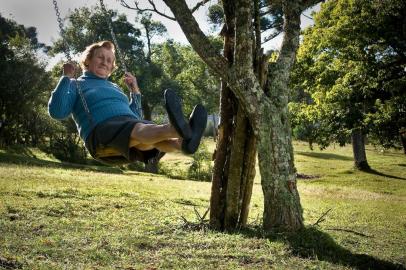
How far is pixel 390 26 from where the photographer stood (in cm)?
2108

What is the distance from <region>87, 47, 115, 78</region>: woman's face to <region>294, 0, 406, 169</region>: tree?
1567 centimetres

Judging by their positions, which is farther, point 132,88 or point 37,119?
point 37,119

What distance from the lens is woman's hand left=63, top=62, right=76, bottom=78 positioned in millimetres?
5639

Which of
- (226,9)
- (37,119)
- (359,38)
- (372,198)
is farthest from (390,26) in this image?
(37,119)

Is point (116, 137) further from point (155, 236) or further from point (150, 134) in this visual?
point (155, 236)

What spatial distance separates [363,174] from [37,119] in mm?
21992

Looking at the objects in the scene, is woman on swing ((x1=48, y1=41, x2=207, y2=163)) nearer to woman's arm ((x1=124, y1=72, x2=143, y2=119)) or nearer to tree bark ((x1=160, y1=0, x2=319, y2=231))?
woman's arm ((x1=124, y1=72, x2=143, y2=119))

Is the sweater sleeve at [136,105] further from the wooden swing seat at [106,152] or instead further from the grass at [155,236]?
the grass at [155,236]

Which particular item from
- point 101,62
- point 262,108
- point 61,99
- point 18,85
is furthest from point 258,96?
point 18,85

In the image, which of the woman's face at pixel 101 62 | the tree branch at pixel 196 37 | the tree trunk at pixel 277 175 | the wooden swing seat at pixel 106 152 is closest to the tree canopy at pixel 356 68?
the tree trunk at pixel 277 175

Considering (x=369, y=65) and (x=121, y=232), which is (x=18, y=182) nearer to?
(x=121, y=232)

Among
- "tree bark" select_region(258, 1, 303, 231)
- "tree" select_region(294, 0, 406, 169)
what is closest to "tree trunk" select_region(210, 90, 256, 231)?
"tree bark" select_region(258, 1, 303, 231)

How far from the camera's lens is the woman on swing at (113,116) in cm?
489

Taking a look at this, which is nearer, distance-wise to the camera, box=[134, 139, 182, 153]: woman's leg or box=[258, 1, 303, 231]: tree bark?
box=[134, 139, 182, 153]: woman's leg
